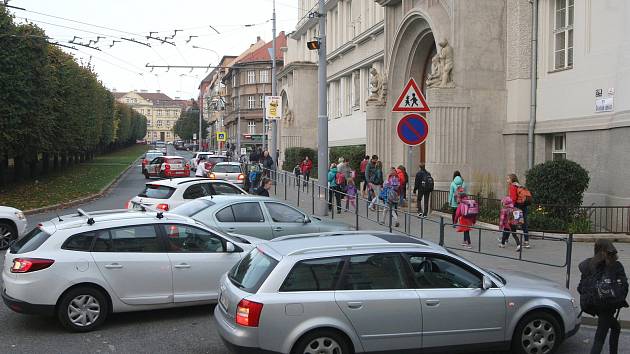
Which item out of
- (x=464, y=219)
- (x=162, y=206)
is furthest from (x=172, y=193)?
(x=464, y=219)

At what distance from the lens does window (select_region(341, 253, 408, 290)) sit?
6.23 meters

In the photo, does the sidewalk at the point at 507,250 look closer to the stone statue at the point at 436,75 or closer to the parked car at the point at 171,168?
the stone statue at the point at 436,75

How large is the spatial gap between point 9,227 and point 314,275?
10.9 m

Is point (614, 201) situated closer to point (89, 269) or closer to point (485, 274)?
point (485, 274)

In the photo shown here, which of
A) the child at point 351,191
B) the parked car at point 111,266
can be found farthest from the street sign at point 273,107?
the parked car at point 111,266

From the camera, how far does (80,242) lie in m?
7.98

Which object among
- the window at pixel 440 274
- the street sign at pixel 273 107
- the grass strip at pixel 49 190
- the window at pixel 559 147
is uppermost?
the street sign at pixel 273 107

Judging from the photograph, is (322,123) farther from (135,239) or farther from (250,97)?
(250,97)

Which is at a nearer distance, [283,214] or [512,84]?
[283,214]

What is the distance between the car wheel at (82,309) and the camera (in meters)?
7.78

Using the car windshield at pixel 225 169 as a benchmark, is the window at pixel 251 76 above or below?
above

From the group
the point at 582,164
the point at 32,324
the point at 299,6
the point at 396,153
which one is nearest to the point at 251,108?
the point at 299,6

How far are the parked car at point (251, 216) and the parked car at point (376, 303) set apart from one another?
16.0ft

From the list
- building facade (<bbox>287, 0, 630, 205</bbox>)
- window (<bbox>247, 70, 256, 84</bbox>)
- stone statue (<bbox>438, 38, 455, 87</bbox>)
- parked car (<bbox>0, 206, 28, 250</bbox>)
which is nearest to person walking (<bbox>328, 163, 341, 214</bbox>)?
building facade (<bbox>287, 0, 630, 205</bbox>)
